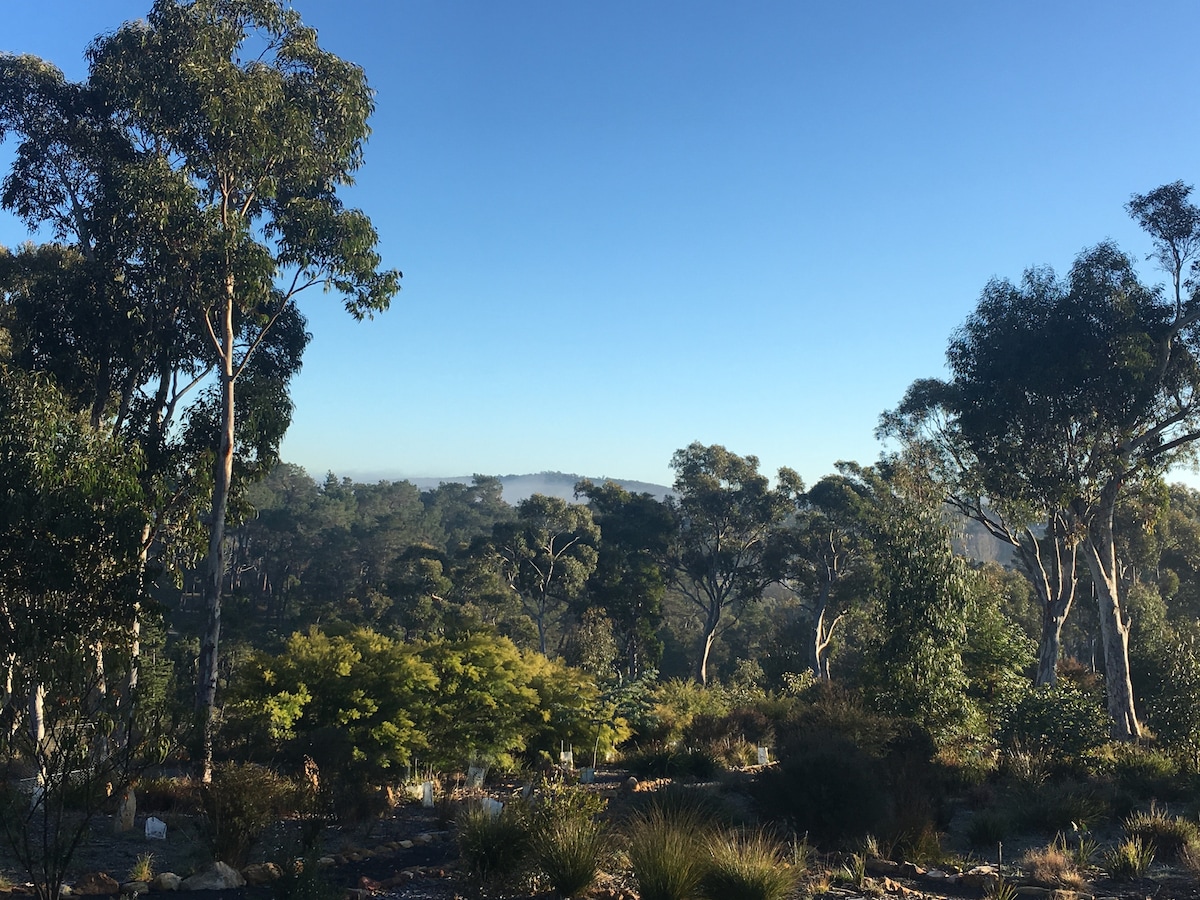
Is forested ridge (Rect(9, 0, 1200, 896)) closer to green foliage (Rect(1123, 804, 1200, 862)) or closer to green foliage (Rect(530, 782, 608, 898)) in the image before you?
green foliage (Rect(1123, 804, 1200, 862))

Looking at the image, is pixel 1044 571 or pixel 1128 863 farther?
pixel 1044 571

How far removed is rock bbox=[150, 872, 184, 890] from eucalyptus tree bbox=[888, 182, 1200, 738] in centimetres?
2140

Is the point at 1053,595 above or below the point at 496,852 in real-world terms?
above

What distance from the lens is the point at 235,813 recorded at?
8734mm

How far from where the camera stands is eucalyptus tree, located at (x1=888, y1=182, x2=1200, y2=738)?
2164cm

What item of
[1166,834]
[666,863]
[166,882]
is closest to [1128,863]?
[1166,834]

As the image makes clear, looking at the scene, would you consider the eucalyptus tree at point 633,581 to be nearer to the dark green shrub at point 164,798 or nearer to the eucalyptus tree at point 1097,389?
the eucalyptus tree at point 1097,389

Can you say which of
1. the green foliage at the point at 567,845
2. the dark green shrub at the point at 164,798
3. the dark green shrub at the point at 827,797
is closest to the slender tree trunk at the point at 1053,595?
the dark green shrub at the point at 827,797

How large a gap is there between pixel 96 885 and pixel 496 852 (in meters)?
3.71

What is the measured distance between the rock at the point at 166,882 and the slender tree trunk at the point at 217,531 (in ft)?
19.6

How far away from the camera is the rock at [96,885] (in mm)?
7852

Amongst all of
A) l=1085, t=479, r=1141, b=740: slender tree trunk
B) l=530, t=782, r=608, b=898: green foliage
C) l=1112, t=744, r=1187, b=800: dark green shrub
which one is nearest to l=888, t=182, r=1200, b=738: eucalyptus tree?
l=1085, t=479, r=1141, b=740: slender tree trunk

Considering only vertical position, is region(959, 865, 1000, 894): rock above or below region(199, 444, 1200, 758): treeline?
below

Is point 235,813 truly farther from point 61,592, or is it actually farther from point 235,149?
point 235,149
